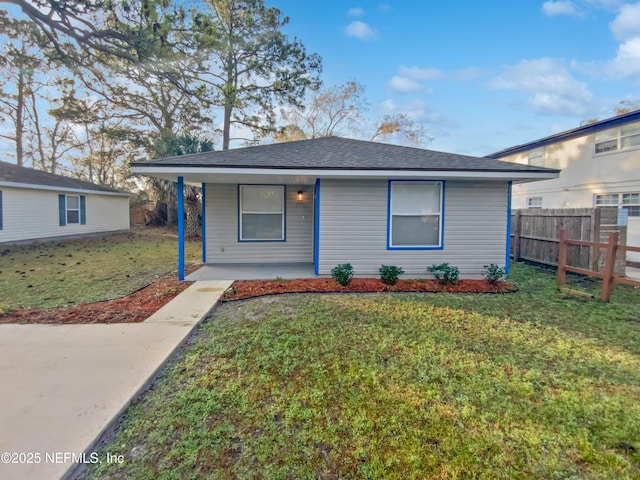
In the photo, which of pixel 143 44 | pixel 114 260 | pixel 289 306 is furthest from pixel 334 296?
pixel 143 44

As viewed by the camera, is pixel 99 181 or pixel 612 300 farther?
pixel 99 181

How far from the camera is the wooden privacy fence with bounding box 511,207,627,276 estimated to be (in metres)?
7.41

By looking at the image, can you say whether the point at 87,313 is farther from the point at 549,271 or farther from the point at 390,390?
the point at 549,271

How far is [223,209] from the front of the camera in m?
8.61

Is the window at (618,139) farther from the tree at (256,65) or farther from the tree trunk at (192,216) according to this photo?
the tree trunk at (192,216)

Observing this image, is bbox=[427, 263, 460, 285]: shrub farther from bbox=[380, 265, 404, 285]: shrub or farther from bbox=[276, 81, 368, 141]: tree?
bbox=[276, 81, 368, 141]: tree

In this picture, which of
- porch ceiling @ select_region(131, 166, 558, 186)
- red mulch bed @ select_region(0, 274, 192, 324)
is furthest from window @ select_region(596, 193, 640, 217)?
red mulch bed @ select_region(0, 274, 192, 324)

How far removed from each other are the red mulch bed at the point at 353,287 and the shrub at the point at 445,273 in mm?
124

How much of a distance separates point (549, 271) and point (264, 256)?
784cm

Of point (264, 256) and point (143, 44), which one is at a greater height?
point (143, 44)

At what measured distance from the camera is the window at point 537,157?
1446 cm

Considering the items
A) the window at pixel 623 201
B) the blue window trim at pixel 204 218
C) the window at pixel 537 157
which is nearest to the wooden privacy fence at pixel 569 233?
the window at pixel 623 201

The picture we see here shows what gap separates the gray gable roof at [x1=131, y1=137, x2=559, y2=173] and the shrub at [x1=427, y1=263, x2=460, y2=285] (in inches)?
84.4

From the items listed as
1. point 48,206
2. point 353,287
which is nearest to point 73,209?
point 48,206
